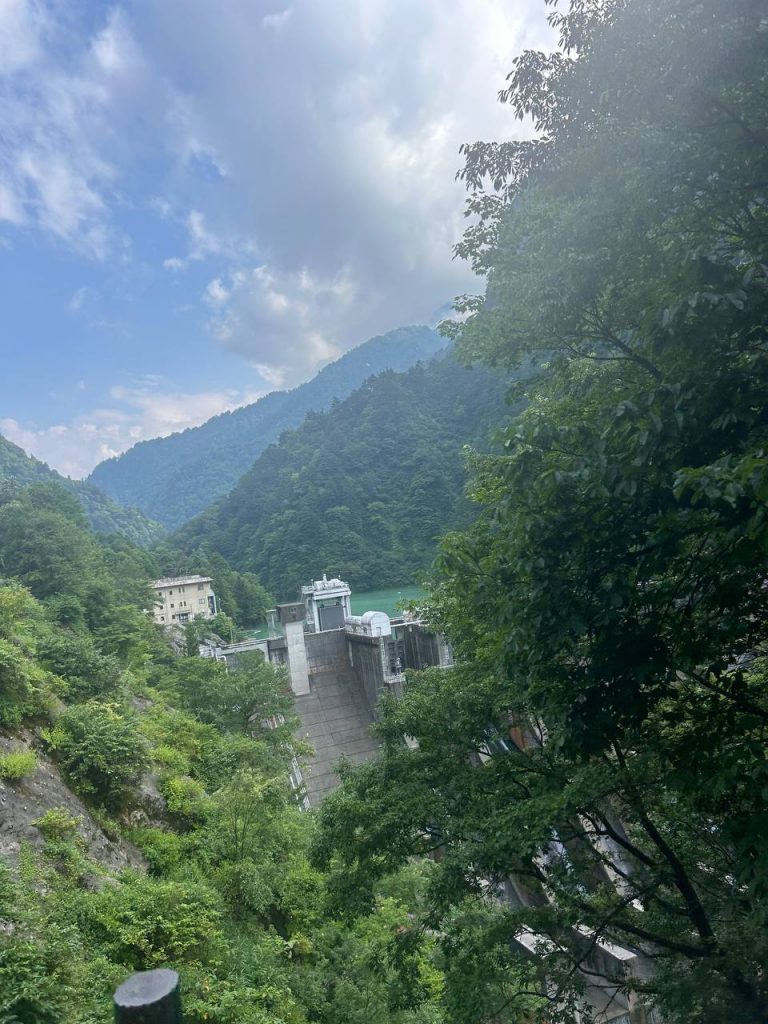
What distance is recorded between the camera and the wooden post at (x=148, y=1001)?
41.0 inches

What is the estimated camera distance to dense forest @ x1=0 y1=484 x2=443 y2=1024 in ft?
16.2

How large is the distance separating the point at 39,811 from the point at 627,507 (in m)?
7.73

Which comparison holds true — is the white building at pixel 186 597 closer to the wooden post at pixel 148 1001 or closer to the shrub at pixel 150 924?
the shrub at pixel 150 924

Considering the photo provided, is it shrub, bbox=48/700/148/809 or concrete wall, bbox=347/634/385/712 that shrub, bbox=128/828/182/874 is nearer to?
shrub, bbox=48/700/148/809

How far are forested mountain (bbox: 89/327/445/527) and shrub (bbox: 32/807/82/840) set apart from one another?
377 feet

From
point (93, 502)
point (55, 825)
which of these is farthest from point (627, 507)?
point (93, 502)

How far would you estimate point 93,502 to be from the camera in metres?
85.1

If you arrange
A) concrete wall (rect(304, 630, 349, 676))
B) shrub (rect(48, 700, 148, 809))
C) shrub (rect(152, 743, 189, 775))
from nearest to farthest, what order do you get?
shrub (rect(48, 700, 148, 809)), shrub (rect(152, 743, 189, 775)), concrete wall (rect(304, 630, 349, 676))

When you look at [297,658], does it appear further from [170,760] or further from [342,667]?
[170,760]

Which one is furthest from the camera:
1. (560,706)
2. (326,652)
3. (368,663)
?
(326,652)

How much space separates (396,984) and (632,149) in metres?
7.12

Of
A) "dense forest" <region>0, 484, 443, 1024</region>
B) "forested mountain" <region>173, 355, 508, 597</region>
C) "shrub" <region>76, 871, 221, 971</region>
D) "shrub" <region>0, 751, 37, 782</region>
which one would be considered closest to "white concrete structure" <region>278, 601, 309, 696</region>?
"dense forest" <region>0, 484, 443, 1024</region>

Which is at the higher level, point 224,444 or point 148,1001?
point 224,444

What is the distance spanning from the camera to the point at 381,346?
518 ft
